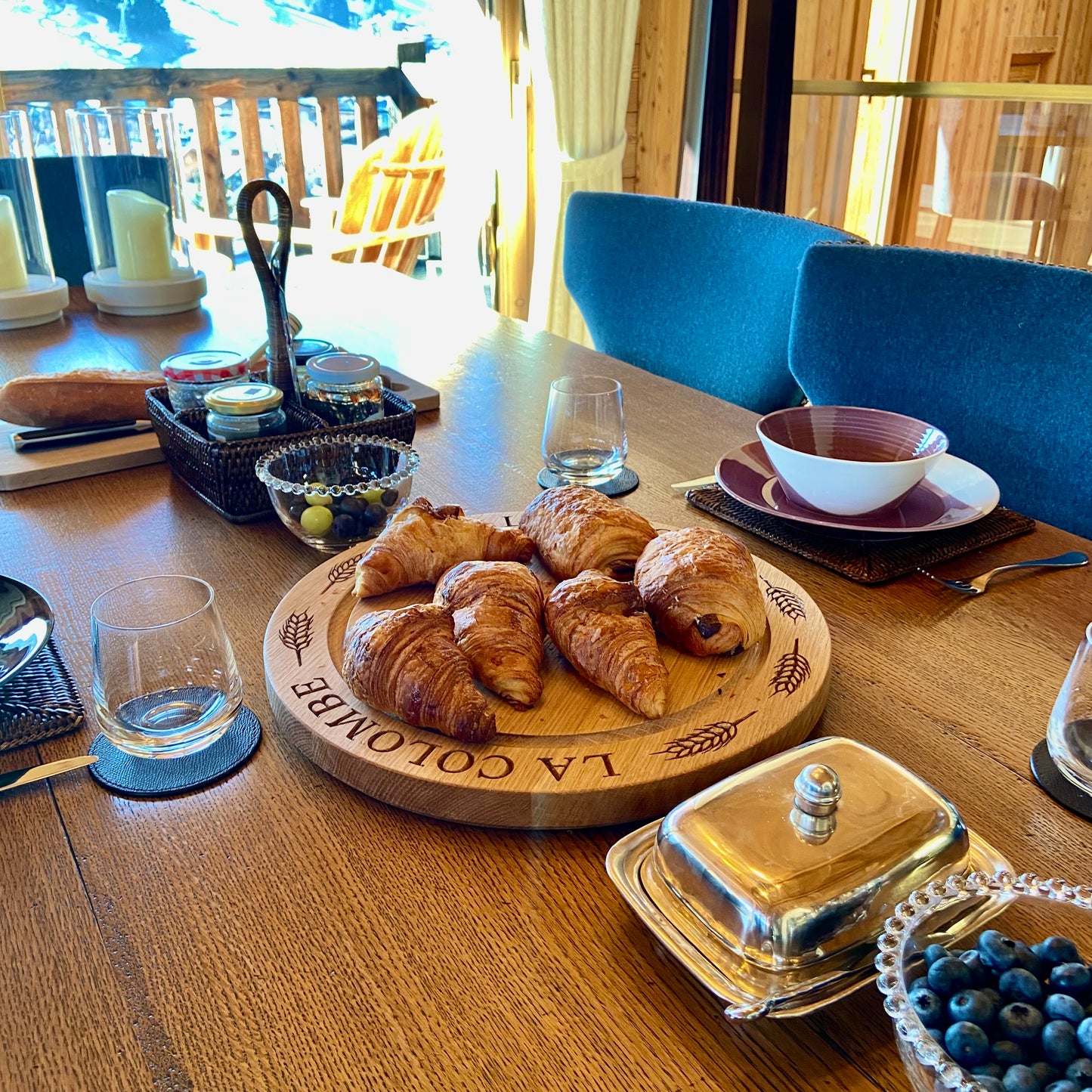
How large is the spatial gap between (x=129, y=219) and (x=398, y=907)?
1.56m

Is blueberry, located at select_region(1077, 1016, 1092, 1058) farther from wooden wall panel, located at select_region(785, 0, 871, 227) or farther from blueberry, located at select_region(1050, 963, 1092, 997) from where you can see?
wooden wall panel, located at select_region(785, 0, 871, 227)

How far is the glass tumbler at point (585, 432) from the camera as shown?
3.34ft

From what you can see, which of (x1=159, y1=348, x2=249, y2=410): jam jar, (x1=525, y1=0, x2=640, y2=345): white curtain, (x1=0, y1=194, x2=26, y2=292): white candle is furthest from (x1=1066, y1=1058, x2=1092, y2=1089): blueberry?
(x1=525, y1=0, x2=640, y2=345): white curtain

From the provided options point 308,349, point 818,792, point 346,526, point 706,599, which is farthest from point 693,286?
point 818,792

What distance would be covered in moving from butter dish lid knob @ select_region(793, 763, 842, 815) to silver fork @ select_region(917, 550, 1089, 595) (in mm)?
421

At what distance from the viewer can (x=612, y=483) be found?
1.08m

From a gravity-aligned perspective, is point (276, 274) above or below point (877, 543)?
above

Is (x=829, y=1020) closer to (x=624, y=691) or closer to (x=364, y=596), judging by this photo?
(x=624, y=691)

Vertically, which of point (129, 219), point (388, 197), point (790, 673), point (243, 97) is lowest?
point (388, 197)

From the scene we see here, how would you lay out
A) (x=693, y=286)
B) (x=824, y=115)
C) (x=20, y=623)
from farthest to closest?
(x=824, y=115), (x=693, y=286), (x=20, y=623)

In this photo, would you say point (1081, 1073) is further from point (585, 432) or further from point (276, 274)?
point (276, 274)

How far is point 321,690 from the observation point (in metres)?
0.68

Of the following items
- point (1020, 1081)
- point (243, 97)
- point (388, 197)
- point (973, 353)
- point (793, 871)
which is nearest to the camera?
point (1020, 1081)

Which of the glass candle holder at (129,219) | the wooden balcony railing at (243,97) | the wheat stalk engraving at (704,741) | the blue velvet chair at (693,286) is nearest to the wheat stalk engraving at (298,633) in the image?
the wheat stalk engraving at (704,741)
